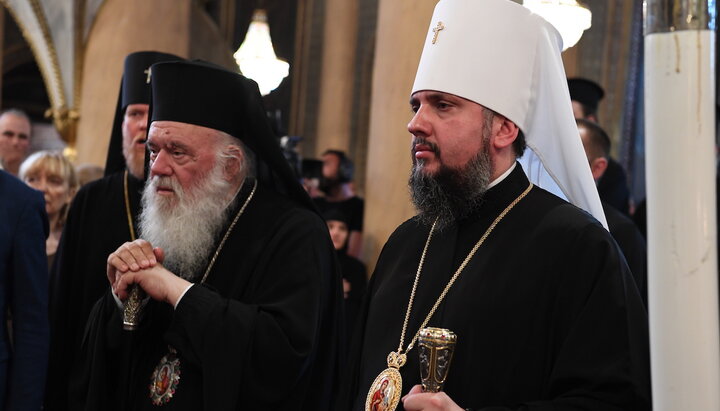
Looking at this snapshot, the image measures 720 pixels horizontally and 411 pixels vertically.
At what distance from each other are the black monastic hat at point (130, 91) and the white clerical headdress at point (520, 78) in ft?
6.27

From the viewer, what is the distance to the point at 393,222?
5.70 m

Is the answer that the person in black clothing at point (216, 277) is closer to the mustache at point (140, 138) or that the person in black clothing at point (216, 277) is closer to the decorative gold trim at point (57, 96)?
the mustache at point (140, 138)

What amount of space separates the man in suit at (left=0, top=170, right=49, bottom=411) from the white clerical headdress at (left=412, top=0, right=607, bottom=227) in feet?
5.00

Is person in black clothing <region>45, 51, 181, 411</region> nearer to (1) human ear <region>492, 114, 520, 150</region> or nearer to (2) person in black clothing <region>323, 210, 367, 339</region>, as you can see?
(1) human ear <region>492, 114, 520, 150</region>

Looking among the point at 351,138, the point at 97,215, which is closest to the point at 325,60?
the point at 351,138

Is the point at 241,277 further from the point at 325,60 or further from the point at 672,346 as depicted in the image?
the point at 325,60

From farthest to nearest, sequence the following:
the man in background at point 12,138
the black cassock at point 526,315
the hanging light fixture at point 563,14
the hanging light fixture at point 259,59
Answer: the hanging light fixture at point 259,59 < the man in background at point 12,138 < the hanging light fixture at point 563,14 < the black cassock at point 526,315

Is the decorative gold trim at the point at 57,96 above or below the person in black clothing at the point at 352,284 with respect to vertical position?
above

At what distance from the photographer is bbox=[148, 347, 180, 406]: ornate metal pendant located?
325cm

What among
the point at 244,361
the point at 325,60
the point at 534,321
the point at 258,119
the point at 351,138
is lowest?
the point at 244,361

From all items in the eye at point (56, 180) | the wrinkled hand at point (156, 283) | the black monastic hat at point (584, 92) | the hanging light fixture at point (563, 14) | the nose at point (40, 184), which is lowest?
the wrinkled hand at point (156, 283)

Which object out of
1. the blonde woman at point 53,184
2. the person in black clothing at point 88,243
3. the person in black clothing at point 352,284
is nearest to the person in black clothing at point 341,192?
the person in black clothing at point 352,284

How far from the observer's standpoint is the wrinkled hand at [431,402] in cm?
223

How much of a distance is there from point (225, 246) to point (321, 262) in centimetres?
38
